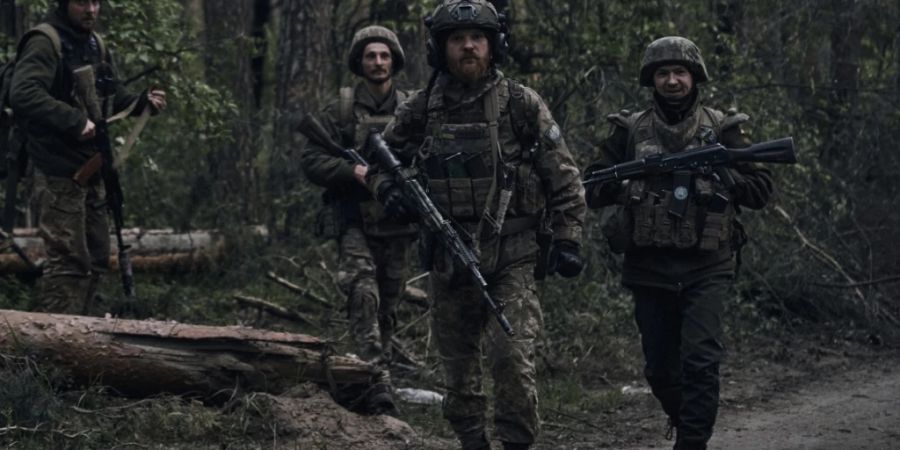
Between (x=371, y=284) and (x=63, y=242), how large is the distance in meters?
1.89

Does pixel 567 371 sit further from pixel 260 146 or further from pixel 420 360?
pixel 260 146

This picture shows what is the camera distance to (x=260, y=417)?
6844 mm

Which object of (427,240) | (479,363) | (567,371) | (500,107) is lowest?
(567,371)

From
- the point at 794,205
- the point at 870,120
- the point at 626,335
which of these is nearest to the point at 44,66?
the point at 626,335

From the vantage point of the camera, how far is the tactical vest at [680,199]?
6281mm

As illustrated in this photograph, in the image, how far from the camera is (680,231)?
6.28m

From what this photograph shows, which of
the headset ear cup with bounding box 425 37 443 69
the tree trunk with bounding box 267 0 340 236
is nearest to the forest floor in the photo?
the headset ear cup with bounding box 425 37 443 69

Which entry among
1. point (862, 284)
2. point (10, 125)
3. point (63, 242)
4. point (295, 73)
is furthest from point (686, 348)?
point (295, 73)

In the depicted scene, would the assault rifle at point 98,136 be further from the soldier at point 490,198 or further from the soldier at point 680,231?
the soldier at point 680,231

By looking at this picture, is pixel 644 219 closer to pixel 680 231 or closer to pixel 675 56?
pixel 680 231

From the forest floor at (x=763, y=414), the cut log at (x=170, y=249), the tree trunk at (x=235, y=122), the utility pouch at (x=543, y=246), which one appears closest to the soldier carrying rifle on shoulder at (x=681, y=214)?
the utility pouch at (x=543, y=246)

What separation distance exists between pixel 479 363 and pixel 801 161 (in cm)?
658

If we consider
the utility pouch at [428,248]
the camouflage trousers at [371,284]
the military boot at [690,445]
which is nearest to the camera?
the military boot at [690,445]

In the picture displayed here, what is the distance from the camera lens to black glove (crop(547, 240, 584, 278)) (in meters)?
5.90
